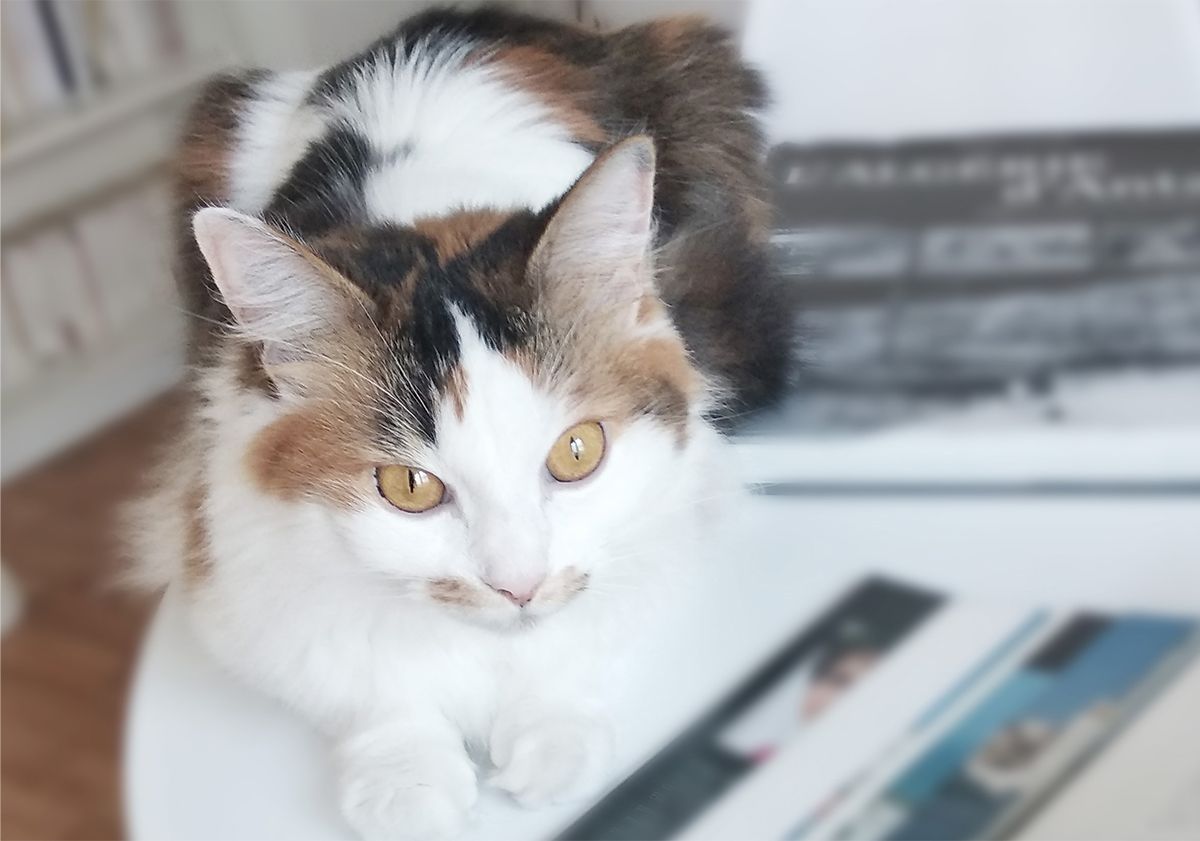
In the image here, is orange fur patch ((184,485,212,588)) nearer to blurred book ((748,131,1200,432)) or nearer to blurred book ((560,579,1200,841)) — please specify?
blurred book ((560,579,1200,841))

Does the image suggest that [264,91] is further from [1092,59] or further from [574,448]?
[1092,59]

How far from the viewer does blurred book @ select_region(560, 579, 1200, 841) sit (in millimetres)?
550

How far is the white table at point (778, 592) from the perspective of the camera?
66cm

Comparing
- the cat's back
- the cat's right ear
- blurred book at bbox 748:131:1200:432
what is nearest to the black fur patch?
the cat's back

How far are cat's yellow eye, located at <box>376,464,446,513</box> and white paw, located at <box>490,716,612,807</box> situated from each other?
17 centimetres

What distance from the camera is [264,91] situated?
0.95 m

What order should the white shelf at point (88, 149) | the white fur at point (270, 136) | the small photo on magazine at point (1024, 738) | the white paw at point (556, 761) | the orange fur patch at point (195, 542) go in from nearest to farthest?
the small photo on magazine at point (1024, 738) → the white paw at point (556, 761) → the orange fur patch at point (195, 542) → the white fur at point (270, 136) → the white shelf at point (88, 149)

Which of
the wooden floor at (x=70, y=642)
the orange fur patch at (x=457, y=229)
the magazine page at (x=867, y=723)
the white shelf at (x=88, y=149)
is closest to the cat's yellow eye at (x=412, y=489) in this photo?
the orange fur patch at (x=457, y=229)

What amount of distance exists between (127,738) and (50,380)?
1.06 m

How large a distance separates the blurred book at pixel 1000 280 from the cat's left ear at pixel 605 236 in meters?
0.22

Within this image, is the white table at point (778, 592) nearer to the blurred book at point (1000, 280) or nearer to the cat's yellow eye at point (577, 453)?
the blurred book at point (1000, 280)

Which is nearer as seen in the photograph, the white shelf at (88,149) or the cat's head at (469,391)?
the cat's head at (469,391)

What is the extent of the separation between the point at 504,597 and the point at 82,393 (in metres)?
1.31

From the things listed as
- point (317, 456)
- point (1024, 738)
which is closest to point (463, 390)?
point (317, 456)
